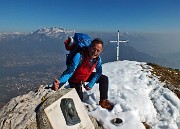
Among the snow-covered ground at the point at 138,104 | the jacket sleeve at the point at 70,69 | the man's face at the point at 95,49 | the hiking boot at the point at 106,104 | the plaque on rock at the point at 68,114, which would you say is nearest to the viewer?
the plaque on rock at the point at 68,114

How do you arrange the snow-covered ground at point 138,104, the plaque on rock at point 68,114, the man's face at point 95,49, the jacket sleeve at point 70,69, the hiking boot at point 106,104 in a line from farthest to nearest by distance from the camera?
the hiking boot at point 106,104, the snow-covered ground at point 138,104, the man's face at point 95,49, the jacket sleeve at point 70,69, the plaque on rock at point 68,114

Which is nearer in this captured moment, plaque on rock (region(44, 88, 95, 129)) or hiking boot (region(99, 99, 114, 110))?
plaque on rock (region(44, 88, 95, 129))

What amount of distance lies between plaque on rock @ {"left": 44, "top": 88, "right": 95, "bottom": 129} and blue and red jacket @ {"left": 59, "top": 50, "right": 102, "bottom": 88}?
2.18 feet

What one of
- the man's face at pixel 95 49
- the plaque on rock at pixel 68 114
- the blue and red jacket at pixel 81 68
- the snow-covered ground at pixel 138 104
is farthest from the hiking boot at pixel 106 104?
the man's face at pixel 95 49

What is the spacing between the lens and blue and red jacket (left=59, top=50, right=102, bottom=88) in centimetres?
735

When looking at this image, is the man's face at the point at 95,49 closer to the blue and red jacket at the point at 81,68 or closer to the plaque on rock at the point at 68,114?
the blue and red jacket at the point at 81,68

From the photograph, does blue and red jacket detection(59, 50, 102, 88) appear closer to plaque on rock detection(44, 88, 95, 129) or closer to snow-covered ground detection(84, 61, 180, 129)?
plaque on rock detection(44, 88, 95, 129)

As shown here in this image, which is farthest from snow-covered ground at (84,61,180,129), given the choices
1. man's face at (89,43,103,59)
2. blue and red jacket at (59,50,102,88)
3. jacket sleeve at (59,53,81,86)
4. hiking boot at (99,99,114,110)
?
man's face at (89,43,103,59)

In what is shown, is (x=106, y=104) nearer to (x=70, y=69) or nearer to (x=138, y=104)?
(x=138, y=104)

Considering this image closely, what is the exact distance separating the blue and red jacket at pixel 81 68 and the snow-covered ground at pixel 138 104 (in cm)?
103

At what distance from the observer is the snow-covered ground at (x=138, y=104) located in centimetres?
794

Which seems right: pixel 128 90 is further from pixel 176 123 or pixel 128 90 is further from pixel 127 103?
pixel 176 123

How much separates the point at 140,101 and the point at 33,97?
401 cm

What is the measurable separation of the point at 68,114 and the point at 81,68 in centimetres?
196
